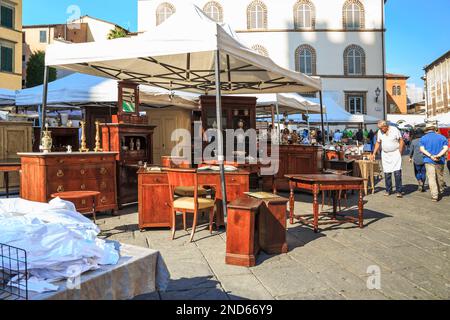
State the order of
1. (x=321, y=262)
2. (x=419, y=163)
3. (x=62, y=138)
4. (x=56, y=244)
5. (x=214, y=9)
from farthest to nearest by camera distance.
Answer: (x=214, y=9) → (x=62, y=138) → (x=419, y=163) → (x=321, y=262) → (x=56, y=244)

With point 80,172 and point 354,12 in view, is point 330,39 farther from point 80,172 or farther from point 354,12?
point 80,172

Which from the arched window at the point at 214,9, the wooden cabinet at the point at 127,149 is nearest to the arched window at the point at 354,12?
the arched window at the point at 214,9

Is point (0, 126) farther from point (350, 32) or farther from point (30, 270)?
point (350, 32)

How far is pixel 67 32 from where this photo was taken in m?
39.8

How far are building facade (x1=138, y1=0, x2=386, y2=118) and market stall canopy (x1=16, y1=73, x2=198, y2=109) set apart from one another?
71.0 feet

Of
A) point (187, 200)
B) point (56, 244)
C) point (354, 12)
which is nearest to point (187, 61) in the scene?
point (187, 200)

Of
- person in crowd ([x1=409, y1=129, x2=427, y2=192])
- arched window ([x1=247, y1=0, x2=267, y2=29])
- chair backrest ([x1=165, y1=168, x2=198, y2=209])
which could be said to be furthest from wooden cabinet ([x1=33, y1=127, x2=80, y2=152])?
arched window ([x1=247, y1=0, x2=267, y2=29])

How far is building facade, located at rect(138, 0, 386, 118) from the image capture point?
3059 centimetres

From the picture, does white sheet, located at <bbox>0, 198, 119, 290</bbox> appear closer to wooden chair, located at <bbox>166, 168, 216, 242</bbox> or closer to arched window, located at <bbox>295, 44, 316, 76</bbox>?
wooden chair, located at <bbox>166, 168, 216, 242</bbox>

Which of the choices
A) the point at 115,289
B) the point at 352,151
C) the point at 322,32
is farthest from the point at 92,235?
the point at 322,32

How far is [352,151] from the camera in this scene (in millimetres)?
12438

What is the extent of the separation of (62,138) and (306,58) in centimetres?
2459

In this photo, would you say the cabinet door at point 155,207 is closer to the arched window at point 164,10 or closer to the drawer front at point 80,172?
the drawer front at point 80,172
